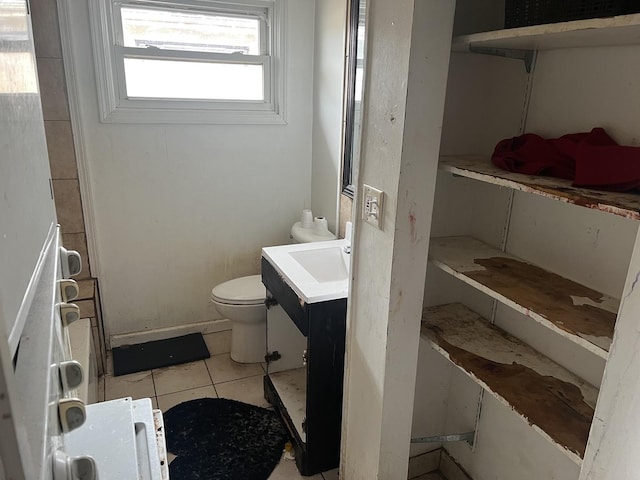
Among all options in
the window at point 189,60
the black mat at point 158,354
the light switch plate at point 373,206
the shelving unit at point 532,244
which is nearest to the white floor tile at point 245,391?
the black mat at point 158,354

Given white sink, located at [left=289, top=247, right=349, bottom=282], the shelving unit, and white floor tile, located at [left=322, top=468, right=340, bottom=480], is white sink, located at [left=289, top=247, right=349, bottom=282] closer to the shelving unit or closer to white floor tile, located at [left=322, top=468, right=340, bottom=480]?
the shelving unit

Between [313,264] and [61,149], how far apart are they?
149 cm

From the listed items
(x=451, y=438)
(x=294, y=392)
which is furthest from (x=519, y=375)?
(x=294, y=392)

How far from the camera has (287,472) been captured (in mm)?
2021

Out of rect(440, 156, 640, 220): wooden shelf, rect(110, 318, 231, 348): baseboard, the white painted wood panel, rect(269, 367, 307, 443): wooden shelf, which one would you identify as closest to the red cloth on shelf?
rect(440, 156, 640, 220): wooden shelf

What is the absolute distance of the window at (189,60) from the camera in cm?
253

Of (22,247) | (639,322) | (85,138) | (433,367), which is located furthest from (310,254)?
(22,247)

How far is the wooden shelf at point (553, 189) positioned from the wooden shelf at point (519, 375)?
55cm

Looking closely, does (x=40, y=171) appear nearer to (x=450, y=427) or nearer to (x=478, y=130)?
(x=478, y=130)

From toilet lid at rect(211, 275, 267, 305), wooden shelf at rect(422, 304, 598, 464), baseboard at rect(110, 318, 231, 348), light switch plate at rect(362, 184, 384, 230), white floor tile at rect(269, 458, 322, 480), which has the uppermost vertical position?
light switch plate at rect(362, 184, 384, 230)

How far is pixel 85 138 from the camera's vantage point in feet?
8.36

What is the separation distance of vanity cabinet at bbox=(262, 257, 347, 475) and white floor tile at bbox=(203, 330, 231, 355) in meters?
0.70

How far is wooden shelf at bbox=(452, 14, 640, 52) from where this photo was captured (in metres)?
0.88

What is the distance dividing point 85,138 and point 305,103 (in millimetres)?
1285
